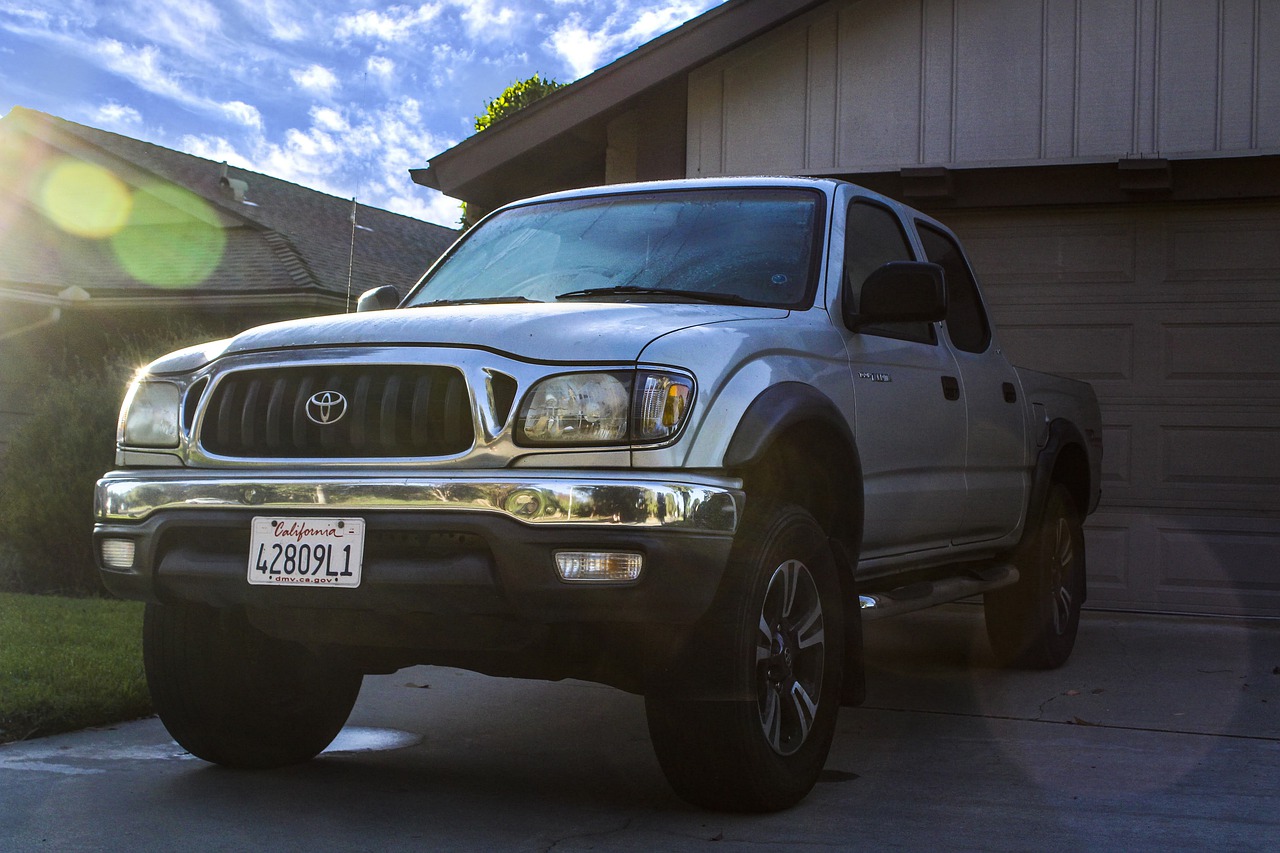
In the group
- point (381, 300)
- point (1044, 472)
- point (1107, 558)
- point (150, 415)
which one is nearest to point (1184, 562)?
point (1107, 558)

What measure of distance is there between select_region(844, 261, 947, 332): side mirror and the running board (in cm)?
91

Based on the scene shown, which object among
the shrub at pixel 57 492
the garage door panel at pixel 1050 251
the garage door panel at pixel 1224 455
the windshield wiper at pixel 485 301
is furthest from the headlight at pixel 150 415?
the garage door panel at pixel 1224 455

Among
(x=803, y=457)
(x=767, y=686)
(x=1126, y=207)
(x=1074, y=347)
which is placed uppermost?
(x=1126, y=207)

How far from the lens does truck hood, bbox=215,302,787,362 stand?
143 inches

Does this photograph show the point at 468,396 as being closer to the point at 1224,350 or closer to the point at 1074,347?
the point at 1074,347

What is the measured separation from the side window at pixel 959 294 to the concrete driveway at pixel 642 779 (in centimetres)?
153

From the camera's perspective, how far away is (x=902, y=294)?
4.63m

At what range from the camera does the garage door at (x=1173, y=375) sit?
8781mm

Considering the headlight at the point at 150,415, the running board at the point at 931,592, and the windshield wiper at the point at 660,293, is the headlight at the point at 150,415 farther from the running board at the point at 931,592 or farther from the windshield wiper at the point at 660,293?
the running board at the point at 931,592

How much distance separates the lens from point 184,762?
15.3 ft

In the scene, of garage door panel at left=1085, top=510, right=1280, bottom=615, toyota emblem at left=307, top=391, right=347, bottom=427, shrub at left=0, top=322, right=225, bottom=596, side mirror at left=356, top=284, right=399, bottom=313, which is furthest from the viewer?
shrub at left=0, top=322, right=225, bottom=596

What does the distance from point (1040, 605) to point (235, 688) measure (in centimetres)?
388

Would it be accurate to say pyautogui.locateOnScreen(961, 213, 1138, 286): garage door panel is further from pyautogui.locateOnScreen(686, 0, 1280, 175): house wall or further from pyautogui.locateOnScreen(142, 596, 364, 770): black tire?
pyautogui.locateOnScreen(142, 596, 364, 770): black tire

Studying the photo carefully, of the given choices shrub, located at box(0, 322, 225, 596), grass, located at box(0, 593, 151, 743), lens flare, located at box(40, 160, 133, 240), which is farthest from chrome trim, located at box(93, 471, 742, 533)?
lens flare, located at box(40, 160, 133, 240)
